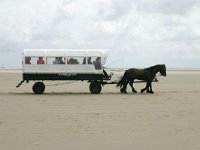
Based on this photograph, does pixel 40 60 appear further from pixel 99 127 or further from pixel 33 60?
pixel 99 127

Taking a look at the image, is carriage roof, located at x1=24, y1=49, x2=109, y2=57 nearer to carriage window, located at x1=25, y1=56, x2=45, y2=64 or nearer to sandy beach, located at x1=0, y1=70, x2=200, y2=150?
carriage window, located at x1=25, y1=56, x2=45, y2=64

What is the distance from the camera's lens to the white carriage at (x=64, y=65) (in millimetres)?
23047

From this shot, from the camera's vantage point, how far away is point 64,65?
2319 centimetres

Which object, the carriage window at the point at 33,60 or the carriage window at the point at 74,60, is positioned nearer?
the carriage window at the point at 33,60

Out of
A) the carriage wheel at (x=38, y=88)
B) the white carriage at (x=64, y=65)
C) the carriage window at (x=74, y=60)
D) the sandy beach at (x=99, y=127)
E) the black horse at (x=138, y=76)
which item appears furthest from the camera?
the black horse at (x=138, y=76)

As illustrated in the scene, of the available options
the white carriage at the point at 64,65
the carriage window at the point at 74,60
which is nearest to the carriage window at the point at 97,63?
the white carriage at the point at 64,65

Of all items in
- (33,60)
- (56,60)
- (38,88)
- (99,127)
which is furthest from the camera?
(38,88)

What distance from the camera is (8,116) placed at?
1348 cm

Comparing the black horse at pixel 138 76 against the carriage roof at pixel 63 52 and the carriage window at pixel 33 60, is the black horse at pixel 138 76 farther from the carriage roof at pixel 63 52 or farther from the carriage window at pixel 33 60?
the carriage window at pixel 33 60

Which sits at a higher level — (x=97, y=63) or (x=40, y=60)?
(x=40, y=60)

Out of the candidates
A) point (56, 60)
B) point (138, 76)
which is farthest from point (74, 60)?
point (138, 76)

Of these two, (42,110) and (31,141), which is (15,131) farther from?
(42,110)

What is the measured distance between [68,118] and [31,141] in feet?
11.7

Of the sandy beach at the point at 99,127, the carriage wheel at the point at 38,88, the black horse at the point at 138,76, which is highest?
the black horse at the point at 138,76
